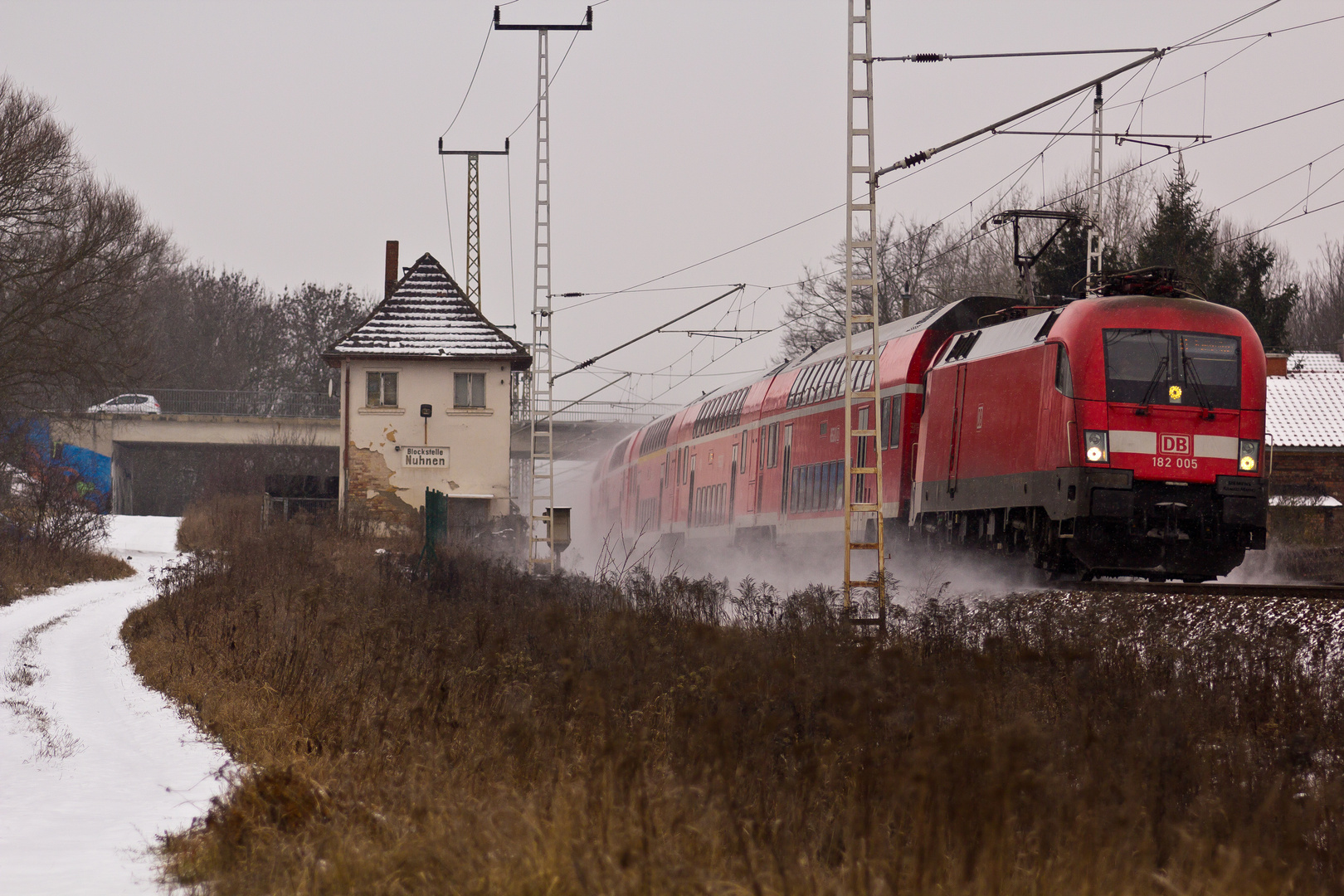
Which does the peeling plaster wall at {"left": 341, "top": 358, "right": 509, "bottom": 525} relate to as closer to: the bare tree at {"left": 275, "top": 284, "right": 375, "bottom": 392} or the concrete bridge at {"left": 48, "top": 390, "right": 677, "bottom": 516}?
the concrete bridge at {"left": 48, "top": 390, "right": 677, "bottom": 516}

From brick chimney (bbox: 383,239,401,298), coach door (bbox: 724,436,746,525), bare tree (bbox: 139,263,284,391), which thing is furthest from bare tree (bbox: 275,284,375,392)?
coach door (bbox: 724,436,746,525)

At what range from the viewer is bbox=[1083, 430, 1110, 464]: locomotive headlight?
15.0 meters

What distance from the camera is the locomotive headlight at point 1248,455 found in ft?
50.9

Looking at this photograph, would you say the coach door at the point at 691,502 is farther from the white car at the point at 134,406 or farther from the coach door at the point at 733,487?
the white car at the point at 134,406

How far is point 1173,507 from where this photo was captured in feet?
49.8

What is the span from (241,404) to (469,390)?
35.4 metres

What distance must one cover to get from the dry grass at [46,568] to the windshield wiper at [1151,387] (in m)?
16.5

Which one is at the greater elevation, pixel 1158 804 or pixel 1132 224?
pixel 1132 224

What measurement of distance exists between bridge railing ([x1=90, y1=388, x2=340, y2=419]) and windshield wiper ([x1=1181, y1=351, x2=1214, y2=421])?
185ft

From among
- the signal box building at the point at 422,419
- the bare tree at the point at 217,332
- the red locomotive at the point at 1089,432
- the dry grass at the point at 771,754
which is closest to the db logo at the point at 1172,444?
the red locomotive at the point at 1089,432

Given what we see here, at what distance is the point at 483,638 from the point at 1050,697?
4.38m

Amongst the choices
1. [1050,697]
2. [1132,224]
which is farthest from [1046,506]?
[1132,224]

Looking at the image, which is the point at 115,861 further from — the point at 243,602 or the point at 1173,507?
the point at 1173,507

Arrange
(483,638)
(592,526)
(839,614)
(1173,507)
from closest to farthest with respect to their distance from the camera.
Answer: (483,638), (839,614), (1173,507), (592,526)
